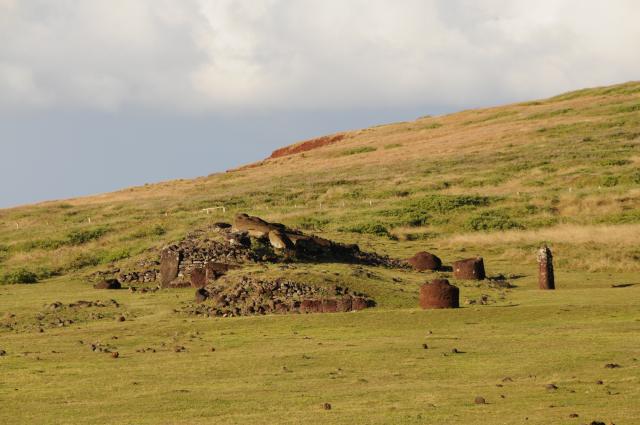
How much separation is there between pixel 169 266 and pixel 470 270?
12.2 m

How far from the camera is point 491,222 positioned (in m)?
62.8

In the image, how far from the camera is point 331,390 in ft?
67.1

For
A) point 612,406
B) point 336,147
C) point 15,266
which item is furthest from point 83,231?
point 336,147

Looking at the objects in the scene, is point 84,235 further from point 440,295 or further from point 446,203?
point 440,295

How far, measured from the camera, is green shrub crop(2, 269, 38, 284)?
49781 mm

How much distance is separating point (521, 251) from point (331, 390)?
34439mm

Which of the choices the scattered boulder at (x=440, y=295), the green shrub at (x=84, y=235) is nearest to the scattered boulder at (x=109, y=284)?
the scattered boulder at (x=440, y=295)

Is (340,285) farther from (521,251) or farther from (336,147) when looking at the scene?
(336,147)

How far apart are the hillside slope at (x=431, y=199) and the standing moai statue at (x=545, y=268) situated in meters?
7.69

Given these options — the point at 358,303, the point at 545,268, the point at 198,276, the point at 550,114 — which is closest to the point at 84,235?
the point at 198,276

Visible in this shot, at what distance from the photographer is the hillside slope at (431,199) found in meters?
56.8

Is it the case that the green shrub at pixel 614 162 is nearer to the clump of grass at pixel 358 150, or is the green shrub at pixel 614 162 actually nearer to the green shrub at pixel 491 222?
the green shrub at pixel 491 222

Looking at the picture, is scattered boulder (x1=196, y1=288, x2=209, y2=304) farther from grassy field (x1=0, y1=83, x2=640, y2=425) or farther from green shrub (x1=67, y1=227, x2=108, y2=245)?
green shrub (x1=67, y1=227, x2=108, y2=245)

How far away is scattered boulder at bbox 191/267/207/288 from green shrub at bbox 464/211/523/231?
2394 cm
